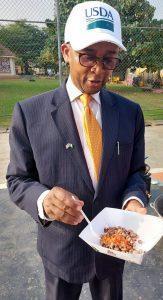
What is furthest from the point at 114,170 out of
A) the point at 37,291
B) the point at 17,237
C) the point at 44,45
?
the point at 44,45

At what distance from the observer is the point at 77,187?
66.7 inches

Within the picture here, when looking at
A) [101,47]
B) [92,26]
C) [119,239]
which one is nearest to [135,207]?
[119,239]

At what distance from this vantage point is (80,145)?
66.1 inches

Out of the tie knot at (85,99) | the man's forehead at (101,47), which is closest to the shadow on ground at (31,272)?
the tie knot at (85,99)

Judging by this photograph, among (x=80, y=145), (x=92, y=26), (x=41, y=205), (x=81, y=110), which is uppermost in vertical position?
(x=92, y=26)

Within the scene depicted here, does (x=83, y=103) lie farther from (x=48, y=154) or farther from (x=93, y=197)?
(x=93, y=197)

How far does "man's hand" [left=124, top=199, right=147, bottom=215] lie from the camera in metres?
1.67

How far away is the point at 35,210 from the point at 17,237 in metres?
1.99

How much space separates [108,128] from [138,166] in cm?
36

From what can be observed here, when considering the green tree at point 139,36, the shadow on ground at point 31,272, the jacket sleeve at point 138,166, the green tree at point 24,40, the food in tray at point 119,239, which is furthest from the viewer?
the green tree at point 139,36

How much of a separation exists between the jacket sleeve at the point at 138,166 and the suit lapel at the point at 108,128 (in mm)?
171

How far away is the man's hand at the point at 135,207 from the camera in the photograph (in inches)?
65.6

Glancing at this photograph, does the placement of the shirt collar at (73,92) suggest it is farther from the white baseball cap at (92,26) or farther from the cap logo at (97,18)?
the cap logo at (97,18)

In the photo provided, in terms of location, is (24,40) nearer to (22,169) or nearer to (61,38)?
(61,38)
